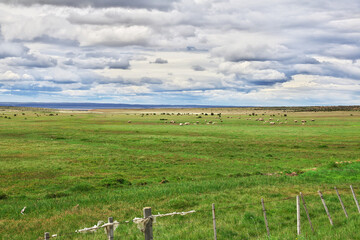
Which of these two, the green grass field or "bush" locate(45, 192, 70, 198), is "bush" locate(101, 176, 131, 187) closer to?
the green grass field

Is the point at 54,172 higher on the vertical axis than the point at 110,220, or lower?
lower

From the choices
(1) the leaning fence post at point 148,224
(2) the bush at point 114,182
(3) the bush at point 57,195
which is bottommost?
(3) the bush at point 57,195

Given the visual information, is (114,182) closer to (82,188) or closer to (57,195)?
(82,188)

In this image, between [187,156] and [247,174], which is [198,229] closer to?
[247,174]

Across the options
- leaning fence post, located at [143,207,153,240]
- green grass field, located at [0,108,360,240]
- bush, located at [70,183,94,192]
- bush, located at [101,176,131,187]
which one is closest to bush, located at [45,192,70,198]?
green grass field, located at [0,108,360,240]

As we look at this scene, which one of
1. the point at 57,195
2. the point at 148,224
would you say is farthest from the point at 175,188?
the point at 148,224

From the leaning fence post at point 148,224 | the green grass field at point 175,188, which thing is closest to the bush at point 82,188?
the green grass field at point 175,188

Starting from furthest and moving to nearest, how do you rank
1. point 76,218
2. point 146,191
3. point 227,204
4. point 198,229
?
point 146,191, point 227,204, point 76,218, point 198,229

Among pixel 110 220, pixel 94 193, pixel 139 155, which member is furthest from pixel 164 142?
pixel 110 220

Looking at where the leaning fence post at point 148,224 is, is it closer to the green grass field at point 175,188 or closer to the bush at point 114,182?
the green grass field at point 175,188

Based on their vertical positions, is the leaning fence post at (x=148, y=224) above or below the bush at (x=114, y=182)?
above

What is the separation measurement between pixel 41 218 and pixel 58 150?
2992cm

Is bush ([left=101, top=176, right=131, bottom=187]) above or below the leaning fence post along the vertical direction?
below

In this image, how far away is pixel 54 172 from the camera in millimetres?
31266
